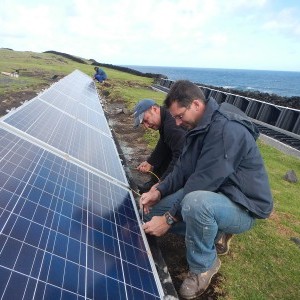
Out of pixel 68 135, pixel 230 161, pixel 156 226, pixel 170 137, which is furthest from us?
pixel 68 135

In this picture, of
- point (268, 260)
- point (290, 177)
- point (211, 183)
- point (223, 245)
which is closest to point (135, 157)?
point (290, 177)

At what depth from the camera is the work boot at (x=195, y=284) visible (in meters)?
4.80

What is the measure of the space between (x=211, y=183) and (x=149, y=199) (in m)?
1.32

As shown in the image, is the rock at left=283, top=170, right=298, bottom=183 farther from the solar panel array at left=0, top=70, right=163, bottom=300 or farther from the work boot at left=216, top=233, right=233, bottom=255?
the solar panel array at left=0, top=70, right=163, bottom=300

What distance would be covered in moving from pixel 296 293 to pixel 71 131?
493cm

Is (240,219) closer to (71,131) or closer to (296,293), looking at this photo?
(296,293)

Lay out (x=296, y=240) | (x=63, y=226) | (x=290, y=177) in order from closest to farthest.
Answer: (x=63, y=226) → (x=296, y=240) → (x=290, y=177)

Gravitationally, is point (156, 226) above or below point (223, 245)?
above

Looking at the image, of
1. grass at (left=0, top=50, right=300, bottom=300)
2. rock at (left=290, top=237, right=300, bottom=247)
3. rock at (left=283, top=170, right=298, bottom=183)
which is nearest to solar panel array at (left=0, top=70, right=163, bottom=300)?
grass at (left=0, top=50, right=300, bottom=300)

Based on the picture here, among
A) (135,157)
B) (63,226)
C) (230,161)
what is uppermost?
(230,161)

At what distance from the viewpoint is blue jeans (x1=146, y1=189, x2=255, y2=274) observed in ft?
14.7

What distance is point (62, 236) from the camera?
3525mm

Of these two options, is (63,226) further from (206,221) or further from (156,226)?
(206,221)

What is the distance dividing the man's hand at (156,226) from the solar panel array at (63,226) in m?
0.11
